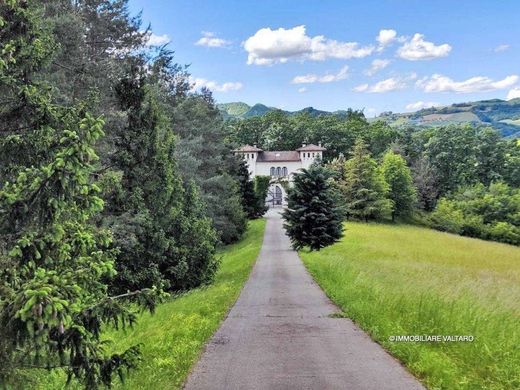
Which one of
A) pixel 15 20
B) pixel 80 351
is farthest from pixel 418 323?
pixel 15 20

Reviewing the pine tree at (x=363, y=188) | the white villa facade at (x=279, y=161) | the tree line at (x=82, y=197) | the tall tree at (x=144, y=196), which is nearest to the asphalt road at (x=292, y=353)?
the tree line at (x=82, y=197)

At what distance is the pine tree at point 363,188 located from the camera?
56.4 m

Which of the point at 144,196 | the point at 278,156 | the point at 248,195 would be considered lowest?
the point at 248,195

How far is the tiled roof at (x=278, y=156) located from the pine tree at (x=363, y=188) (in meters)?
25.4

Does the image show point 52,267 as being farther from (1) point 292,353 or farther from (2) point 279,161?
(2) point 279,161

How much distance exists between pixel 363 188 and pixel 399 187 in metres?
10.3

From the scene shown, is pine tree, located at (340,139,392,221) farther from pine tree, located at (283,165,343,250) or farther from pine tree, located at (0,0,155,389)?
pine tree, located at (0,0,155,389)

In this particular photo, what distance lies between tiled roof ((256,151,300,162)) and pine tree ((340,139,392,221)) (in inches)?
999

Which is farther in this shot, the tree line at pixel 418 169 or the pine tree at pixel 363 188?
the tree line at pixel 418 169

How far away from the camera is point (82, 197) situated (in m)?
4.68

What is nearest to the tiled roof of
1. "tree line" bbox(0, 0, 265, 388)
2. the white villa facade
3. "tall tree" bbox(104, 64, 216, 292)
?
the white villa facade

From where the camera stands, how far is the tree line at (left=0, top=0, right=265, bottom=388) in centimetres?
393

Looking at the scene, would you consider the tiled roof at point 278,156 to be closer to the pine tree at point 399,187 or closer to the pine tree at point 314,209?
the pine tree at point 399,187

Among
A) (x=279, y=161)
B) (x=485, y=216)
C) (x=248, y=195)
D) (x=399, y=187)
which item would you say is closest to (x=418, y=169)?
(x=399, y=187)
